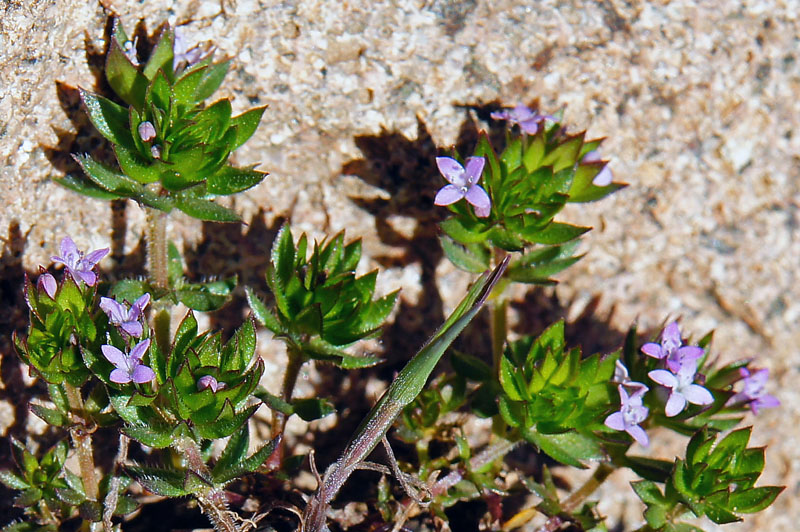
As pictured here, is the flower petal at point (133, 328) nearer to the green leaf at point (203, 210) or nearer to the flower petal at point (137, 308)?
the flower petal at point (137, 308)

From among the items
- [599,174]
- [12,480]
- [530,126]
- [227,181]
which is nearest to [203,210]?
[227,181]

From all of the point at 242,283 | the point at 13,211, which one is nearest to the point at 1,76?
the point at 13,211

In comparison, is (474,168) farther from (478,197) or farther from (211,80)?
(211,80)

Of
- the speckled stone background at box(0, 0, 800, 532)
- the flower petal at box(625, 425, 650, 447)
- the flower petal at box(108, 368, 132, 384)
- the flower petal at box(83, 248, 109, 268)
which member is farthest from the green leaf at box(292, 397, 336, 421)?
the flower petal at box(625, 425, 650, 447)

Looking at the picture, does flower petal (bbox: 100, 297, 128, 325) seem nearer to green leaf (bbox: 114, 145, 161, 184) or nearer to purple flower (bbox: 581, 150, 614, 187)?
green leaf (bbox: 114, 145, 161, 184)

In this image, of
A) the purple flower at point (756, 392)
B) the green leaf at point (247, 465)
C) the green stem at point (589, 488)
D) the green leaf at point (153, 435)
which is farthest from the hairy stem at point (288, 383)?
the purple flower at point (756, 392)
